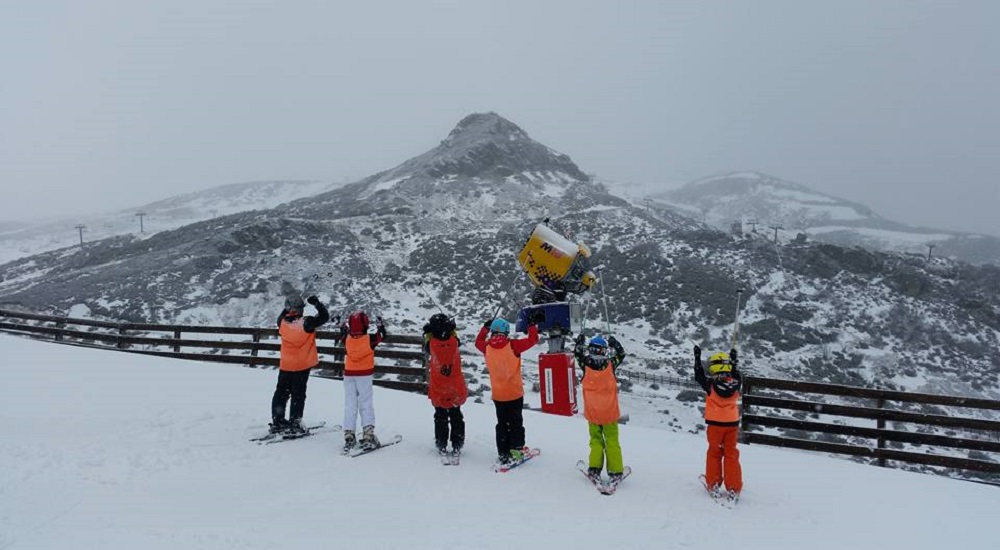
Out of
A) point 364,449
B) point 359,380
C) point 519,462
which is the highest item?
point 359,380

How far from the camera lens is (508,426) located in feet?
22.4

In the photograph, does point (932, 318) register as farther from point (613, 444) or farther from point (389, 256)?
point (389, 256)

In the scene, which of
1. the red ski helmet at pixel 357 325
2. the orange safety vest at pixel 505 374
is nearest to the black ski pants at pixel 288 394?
the red ski helmet at pixel 357 325

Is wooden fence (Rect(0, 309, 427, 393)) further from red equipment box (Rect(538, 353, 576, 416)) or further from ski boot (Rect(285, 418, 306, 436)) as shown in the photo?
red equipment box (Rect(538, 353, 576, 416))

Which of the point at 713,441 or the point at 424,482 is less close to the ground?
the point at 713,441

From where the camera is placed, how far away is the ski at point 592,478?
6065mm

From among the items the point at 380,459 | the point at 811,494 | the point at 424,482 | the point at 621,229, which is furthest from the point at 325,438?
the point at 621,229

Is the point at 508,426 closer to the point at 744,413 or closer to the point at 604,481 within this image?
the point at 604,481

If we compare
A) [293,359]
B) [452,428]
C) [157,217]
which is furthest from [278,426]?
[157,217]

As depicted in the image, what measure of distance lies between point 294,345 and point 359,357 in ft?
3.59

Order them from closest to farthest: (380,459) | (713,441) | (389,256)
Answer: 1. (713,441)
2. (380,459)
3. (389,256)

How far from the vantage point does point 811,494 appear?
20.8 feet

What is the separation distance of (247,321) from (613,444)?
76.9 feet

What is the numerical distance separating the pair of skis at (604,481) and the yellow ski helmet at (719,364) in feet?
5.45
